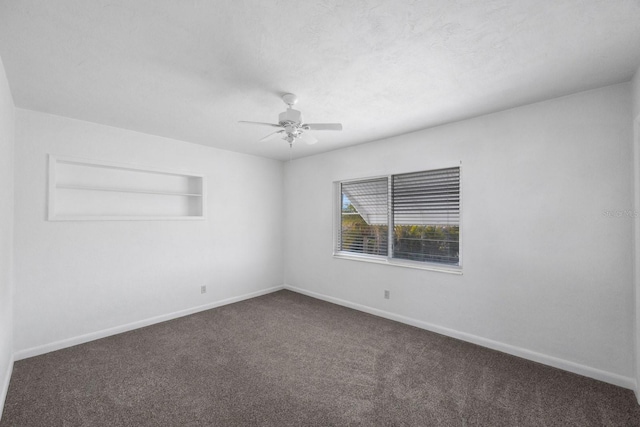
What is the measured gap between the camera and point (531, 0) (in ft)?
4.83

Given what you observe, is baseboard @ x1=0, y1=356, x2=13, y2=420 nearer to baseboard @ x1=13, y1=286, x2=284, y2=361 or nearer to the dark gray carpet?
the dark gray carpet

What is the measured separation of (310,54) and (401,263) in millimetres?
2864

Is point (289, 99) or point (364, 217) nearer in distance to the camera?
point (289, 99)

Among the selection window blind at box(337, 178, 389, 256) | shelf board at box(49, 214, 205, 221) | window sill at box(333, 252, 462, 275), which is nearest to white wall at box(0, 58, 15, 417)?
shelf board at box(49, 214, 205, 221)

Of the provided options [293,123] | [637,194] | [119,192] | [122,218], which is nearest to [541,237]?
[637,194]

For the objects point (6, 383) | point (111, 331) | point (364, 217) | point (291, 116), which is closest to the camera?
point (6, 383)

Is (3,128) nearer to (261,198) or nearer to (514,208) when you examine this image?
(261,198)

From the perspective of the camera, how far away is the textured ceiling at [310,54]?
60.8 inches

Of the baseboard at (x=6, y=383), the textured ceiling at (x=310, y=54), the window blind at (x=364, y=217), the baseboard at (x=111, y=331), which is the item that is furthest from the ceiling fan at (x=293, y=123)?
the baseboard at (x=111, y=331)

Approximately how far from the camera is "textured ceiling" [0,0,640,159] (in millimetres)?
1544

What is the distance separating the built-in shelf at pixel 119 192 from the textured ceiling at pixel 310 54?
669mm

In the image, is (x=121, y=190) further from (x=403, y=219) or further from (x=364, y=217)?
(x=403, y=219)

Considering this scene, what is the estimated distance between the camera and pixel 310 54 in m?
1.94

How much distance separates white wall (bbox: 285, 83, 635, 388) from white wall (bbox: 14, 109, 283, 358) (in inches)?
105
